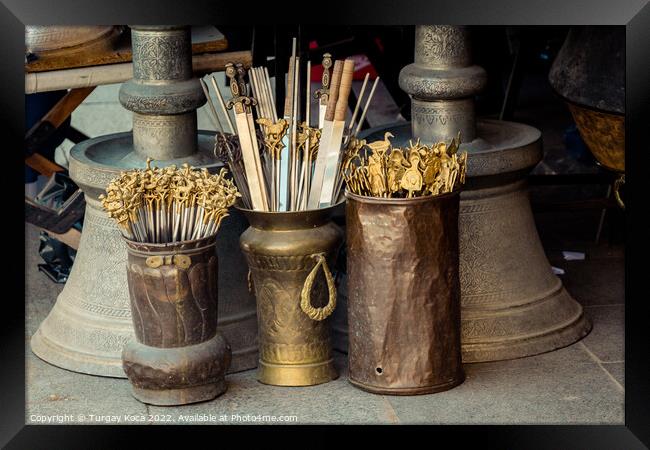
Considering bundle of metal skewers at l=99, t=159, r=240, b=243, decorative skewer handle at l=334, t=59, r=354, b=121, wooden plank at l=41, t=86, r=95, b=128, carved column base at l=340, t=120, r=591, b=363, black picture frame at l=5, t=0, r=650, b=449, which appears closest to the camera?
black picture frame at l=5, t=0, r=650, b=449

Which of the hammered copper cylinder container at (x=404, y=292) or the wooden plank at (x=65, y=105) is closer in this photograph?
the hammered copper cylinder container at (x=404, y=292)

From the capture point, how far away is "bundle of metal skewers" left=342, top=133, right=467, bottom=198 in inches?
170

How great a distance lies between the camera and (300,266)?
446cm

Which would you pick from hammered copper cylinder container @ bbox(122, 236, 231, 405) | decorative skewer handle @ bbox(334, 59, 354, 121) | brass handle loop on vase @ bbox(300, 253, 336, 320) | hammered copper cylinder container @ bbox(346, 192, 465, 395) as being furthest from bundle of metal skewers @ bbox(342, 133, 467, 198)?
hammered copper cylinder container @ bbox(122, 236, 231, 405)

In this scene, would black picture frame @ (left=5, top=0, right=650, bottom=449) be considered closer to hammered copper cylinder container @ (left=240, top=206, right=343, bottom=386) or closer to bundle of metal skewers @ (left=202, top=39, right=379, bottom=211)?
hammered copper cylinder container @ (left=240, top=206, right=343, bottom=386)

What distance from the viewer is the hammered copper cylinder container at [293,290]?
4445mm

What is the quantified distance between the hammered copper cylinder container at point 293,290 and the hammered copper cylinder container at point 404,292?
3.9 inches

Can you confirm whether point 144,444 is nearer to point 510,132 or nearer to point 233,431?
point 233,431

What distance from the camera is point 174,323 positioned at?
4.33m

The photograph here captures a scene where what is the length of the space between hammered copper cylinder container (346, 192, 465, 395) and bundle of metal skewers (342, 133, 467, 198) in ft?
0.14
